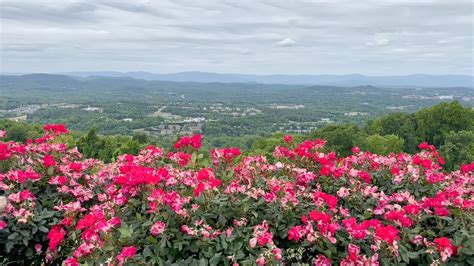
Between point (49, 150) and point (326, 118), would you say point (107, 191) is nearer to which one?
point (49, 150)

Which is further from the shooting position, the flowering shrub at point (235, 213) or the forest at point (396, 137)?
the forest at point (396, 137)

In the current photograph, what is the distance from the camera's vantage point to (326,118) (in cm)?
9950

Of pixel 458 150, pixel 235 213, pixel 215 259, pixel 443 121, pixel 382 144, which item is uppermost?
pixel 235 213

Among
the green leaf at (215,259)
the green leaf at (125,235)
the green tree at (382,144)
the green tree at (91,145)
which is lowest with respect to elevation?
the green tree at (91,145)

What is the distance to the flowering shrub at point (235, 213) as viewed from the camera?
8.27ft

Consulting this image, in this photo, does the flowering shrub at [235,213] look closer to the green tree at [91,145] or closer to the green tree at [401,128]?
the green tree at [91,145]

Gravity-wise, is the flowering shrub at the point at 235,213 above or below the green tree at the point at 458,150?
above

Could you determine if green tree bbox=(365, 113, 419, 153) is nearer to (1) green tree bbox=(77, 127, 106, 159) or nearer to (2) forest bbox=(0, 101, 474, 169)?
(2) forest bbox=(0, 101, 474, 169)

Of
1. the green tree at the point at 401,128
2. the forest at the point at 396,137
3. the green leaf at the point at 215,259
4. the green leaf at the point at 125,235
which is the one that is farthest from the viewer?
the green tree at the point at 401,128

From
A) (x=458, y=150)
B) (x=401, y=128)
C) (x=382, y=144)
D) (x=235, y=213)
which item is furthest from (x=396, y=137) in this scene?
(x=235, y=213)

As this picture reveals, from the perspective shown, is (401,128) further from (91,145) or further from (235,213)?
(235,213)

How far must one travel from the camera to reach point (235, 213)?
118 inches

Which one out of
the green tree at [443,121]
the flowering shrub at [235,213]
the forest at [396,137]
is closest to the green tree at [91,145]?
the forest at [396,137]

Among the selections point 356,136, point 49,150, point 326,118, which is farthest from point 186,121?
point 49,150
